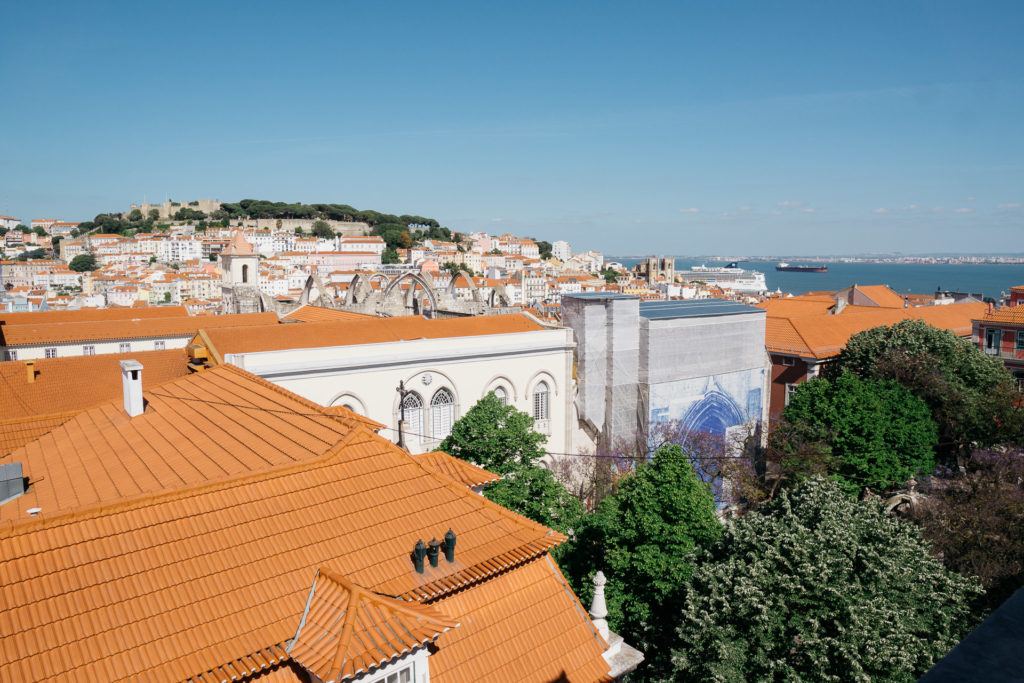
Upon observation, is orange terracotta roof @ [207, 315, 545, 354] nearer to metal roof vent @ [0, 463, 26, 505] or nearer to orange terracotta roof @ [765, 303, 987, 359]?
metal roof vent @ [0, 463, 26, 505]

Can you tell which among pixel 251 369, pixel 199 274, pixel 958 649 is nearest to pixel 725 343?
pixel 251 369

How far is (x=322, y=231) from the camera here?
194 meters

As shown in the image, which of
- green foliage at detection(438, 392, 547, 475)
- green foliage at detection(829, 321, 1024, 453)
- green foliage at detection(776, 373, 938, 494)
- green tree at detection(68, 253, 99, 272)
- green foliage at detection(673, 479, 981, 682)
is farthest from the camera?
green tree at detection(68, 253, 99, 272)

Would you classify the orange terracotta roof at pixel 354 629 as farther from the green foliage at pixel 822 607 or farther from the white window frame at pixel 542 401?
the white window frame at pixel 542 401

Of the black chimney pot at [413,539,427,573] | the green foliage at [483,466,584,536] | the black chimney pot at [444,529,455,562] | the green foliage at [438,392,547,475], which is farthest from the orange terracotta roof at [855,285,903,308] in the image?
the black chimney pot at [413,539,427,573]

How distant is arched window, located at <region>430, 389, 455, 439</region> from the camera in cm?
2631

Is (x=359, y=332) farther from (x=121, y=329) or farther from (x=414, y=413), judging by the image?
(x=121, y=329)

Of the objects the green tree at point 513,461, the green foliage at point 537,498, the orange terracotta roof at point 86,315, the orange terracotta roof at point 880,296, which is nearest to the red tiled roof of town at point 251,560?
the green foliage at point 537,498

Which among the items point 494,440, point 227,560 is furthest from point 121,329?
point 227,560

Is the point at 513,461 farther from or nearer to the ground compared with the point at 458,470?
nearer to the ground

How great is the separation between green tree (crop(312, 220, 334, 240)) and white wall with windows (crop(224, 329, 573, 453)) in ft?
559

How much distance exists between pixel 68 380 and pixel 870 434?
28.2 m

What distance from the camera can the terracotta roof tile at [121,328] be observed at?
1521 inches

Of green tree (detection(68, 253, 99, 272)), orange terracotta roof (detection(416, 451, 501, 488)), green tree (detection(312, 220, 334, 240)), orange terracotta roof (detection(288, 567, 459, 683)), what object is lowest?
orange terracotta roof (detection(288, 567, 459, 683))
